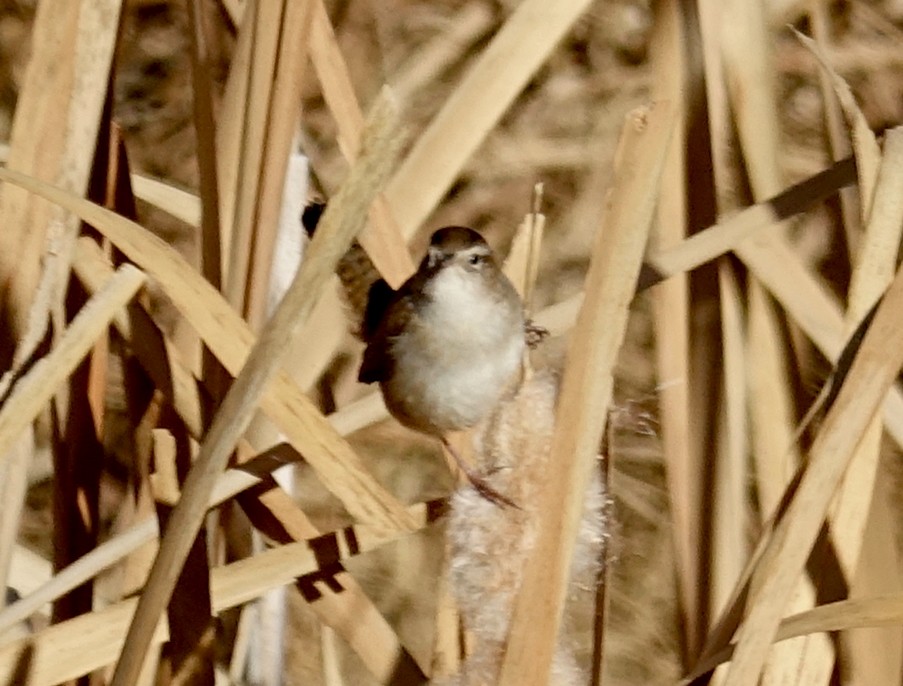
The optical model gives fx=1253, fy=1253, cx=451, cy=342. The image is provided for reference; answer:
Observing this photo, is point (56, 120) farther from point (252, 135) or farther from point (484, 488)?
point (484, 488)

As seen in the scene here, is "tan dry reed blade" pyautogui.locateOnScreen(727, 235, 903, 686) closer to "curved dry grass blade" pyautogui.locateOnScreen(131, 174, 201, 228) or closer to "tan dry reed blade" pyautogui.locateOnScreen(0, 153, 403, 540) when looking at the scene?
"tan dry reed blade" pyautogui.locateOnScreen(0, 153, 403, 540)

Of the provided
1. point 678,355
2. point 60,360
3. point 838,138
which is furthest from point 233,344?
point 838,138

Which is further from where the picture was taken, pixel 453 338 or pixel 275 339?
pixel 453 338

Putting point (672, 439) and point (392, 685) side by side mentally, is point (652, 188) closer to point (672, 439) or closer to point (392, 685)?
point (672, 439)

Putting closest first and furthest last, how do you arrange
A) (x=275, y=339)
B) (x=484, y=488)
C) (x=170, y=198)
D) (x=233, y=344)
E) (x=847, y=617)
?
(x=275, y=339) → (x=847, y=617) → (x=233, y=344) → (x=484, y=488) → (x=170, y=198)

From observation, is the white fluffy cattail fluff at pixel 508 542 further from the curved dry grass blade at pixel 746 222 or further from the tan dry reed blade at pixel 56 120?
the tan dry reed blade at pixel 56 120

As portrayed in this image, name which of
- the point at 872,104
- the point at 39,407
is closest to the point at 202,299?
the point at 39,407

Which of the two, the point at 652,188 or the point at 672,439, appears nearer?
the point at 652,188
